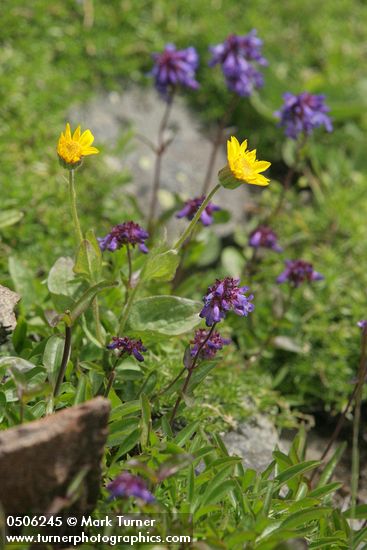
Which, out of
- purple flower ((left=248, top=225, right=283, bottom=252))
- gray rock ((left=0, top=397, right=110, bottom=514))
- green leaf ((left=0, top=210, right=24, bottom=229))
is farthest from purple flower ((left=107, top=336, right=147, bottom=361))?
purple flower ((left=248, top=225, right=283, bottom=252))

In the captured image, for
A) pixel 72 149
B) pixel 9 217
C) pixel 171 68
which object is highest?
pixel 171 68

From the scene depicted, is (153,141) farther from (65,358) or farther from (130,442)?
(130,442)

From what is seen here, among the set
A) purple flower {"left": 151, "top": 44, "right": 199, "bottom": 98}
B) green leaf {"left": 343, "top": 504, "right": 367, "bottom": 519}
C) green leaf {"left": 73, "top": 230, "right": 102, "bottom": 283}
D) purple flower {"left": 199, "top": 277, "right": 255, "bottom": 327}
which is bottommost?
green leaf {"left": 343, "top": 504, "right": 367, "bottom": 519}

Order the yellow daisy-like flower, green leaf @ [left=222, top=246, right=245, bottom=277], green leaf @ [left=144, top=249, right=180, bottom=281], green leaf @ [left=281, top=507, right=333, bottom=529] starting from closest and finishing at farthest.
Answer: green leaf @ [left=281, top=507, right=333, bottom=529], the yellow daisy-like flower, green leaf @ [left=144, top=249, right=180, bottom=281], green leaf @ [left=222, top=246, right=245, bottom=277]

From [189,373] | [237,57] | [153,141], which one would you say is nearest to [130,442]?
[189,373]

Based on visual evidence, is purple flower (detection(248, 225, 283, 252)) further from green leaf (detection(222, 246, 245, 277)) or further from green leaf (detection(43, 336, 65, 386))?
green leaf (detection(43, 336, 65, 386))

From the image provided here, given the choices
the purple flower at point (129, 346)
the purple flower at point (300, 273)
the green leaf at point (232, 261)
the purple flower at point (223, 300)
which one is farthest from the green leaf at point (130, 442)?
the green leaf at point (232, 261)

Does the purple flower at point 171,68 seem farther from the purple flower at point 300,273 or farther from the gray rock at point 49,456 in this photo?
the gray rock at point 49,456
